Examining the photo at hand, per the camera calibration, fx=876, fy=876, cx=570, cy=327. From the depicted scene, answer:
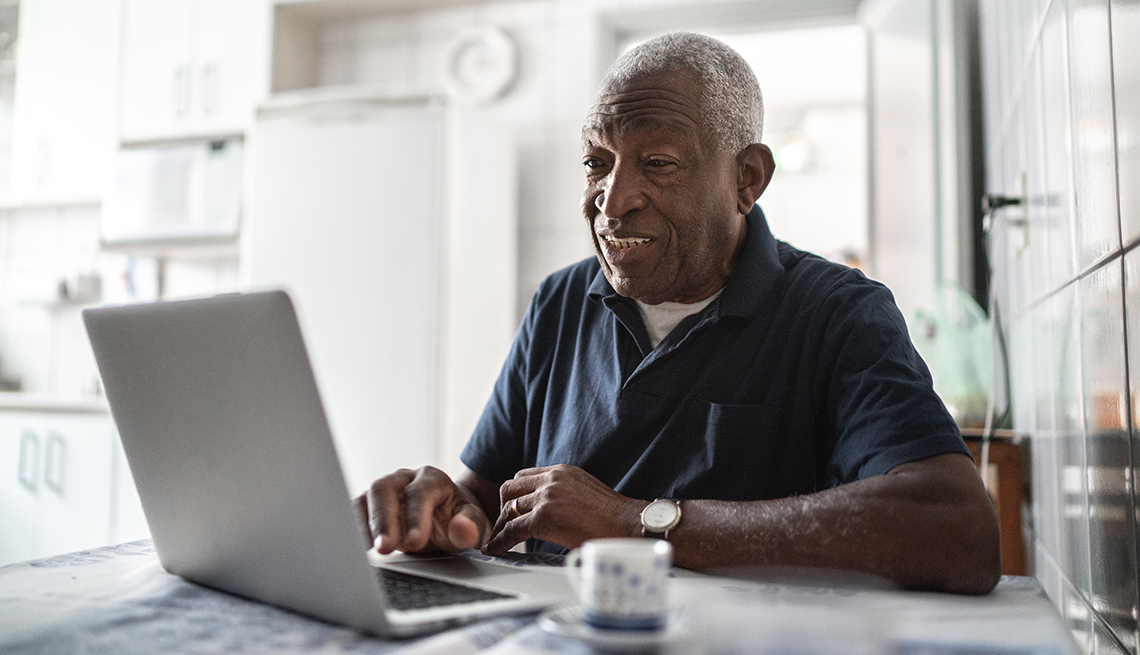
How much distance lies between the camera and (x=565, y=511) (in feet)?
2.92

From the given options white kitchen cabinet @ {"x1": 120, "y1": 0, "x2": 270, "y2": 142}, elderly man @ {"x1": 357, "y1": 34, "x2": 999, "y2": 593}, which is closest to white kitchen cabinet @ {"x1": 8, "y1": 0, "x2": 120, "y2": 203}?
white kitchen cabinet @ {"x1": 120, "y1": 0, "x2": 270, "y2": 142}

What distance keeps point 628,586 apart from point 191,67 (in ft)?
10.8

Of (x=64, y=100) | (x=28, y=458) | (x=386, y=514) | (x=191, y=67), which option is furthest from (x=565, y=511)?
(x=64, y=100)

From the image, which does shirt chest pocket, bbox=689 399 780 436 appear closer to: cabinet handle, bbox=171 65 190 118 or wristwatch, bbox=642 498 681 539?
wristwatch, bbox=642 498 681 539

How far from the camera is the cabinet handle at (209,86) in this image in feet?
10.8

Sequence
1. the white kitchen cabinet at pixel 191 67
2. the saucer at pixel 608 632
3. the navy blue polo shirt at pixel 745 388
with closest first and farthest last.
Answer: the saucer at pixel 608 632 < the navy blue polo shirt at pixel 745 388 < the white kitchen cabinet at pixel 191 67

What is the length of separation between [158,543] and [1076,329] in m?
1.02

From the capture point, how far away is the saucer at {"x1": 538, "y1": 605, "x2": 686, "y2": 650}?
0.55 meters

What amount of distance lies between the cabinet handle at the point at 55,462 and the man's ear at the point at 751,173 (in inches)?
107

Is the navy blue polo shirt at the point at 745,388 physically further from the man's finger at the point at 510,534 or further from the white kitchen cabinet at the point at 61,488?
the white kitchen cabinet at the point at 61,488

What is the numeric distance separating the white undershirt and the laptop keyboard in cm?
55

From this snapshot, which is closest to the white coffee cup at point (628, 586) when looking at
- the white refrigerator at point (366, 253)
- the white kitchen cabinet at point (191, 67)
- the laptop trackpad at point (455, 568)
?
the laptop trackpad at point (455, 568)

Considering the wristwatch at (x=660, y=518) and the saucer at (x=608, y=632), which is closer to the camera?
the saucer at (x=608, y=632)

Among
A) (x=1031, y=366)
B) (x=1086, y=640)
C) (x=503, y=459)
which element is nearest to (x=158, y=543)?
(x=503, y=459)
